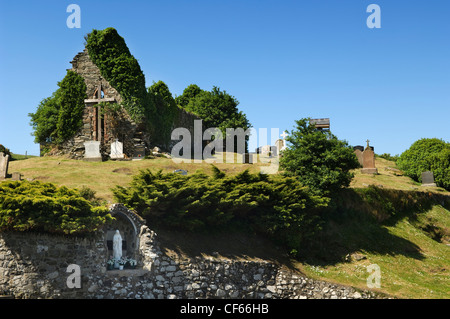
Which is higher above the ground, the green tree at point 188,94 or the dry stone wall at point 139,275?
the green tree at point 188,94

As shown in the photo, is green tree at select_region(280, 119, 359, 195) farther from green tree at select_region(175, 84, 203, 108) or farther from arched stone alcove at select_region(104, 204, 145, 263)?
green tree at select_region(175, 84, 203, 108)

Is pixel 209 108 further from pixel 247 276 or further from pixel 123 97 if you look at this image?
pixel 247 276

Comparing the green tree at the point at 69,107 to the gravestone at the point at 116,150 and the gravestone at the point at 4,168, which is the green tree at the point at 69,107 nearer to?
the gravestone at the point at 116,150

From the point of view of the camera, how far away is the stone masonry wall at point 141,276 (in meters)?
21.8

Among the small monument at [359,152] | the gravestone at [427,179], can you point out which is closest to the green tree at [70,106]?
the small monument at [359,152]

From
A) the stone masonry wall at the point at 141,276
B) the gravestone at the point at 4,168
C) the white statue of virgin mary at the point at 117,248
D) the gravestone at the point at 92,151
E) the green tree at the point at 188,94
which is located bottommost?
the stone masonry wall at the point at 141,276

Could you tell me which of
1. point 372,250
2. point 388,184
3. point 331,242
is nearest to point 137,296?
point 331,242

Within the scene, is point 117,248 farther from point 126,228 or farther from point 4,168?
point 4,168

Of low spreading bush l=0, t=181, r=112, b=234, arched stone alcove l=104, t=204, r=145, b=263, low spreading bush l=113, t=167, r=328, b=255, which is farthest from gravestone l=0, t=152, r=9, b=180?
arched stone alcove l=104, t=204, r=145, b=263

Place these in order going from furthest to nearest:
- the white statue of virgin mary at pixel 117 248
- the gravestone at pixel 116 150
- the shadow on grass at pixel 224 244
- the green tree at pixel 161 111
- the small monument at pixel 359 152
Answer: the small monument at pixel 359 152, the green tree at pixel 161 111, the gravestone at pixel 116 150, the shadow on grass at pixel 224 244, the white statue of virgin mary at pixel 117 248

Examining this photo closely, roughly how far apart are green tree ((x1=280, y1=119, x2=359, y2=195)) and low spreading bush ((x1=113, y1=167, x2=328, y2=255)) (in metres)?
1.22

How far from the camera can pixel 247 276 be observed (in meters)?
26.2

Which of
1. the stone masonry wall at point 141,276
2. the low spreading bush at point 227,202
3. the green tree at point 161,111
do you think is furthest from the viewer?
the green tree at point 161,111

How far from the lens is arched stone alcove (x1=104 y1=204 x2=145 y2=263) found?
24.4 m
